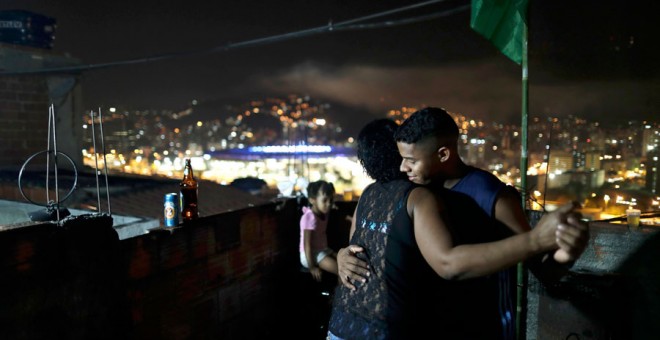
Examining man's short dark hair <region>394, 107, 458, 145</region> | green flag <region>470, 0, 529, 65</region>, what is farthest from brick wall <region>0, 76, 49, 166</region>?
man's short dark hair <region>394, 107, 458, 145</region>

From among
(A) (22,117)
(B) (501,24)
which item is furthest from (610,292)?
(A) (22,117)

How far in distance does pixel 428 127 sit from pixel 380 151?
15.0 inches

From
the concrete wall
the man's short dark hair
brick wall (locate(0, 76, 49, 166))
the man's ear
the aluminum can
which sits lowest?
the concrete wall

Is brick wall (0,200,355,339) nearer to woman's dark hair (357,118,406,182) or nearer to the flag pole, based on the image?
woman's dark hair (357,118,406,182)

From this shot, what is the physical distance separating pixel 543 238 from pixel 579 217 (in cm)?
15

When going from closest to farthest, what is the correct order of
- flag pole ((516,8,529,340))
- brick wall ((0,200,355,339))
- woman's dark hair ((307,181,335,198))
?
brick wall ((0,200,355,339))
flag pole ((516,8,529,340))
woman's dark hair ((307,181,335,198))

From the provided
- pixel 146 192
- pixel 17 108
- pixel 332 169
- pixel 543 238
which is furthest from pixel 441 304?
pixel 332 169

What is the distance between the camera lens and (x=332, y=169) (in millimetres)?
41656

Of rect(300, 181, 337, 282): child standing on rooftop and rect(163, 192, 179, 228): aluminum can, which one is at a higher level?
rect(163, 192, 179, 228): aluminum can

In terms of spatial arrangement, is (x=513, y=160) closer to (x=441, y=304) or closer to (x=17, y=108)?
(x=17, y=108)

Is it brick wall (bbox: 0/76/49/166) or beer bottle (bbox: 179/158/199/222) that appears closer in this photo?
beer bottle (bbox: 179/158/199/222)

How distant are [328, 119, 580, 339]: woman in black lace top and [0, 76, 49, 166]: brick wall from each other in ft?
42.6

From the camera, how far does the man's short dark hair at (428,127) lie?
7.64 ft

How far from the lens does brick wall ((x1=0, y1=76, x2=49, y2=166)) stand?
479 inches
